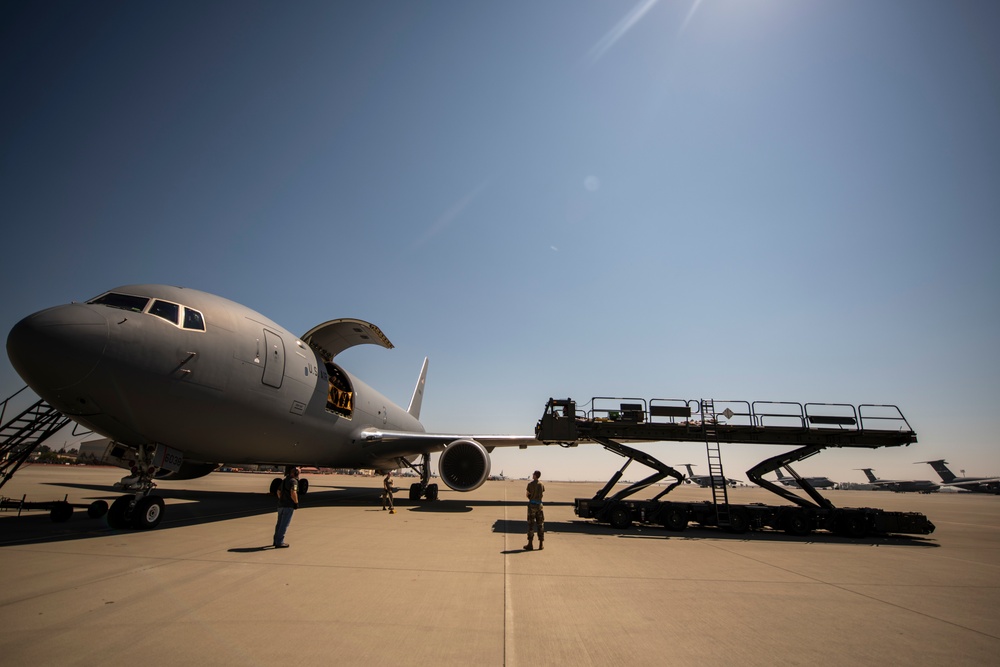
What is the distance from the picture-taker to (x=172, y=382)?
8398 millimetres

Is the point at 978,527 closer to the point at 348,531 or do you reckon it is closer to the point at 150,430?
the point at 348,531

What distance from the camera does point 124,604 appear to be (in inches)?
169

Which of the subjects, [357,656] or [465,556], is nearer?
[357,656]

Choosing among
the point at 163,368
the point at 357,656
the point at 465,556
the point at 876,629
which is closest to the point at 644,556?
the point at 465,556

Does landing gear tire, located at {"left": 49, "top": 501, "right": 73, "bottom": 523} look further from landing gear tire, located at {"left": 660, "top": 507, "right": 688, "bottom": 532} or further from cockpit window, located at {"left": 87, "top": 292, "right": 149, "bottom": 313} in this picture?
landing gear tire, located at {"left": 660, "top": 507, "right": 688, "bottom": 532}

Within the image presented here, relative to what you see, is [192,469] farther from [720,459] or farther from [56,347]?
[720,459]

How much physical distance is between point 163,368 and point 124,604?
5.24m

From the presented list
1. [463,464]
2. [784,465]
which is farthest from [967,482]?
[463,464]

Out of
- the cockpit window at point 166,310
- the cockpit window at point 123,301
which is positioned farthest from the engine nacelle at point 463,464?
the cockpit window at point 123,301

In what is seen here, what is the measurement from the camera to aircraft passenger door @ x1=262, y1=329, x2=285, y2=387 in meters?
10.7

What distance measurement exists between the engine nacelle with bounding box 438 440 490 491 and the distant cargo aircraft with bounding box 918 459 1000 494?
74.8 metres

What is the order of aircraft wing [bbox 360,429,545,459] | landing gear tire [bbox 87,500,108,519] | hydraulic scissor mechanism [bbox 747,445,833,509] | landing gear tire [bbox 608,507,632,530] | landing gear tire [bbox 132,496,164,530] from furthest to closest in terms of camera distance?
1. aircraft wing [bbox 360,429,545,459]
2. hydraulic scissor mechanism [bbox 747,445,833,509]
3. landing gear tire [bbox 608,507,632,530]
4. landing gear tire [bbox 87,500,108,519]
5. landing gear tire [bbox 132,496,164,530]

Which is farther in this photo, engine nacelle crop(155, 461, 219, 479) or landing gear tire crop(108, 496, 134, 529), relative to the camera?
engine nacelle crop(155, 461, 219, 479)

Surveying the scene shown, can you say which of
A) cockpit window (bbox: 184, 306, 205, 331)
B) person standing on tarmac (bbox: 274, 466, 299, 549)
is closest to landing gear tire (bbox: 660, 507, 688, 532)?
person standing on tarmac (bbox: 274, 466, 299, 549)
